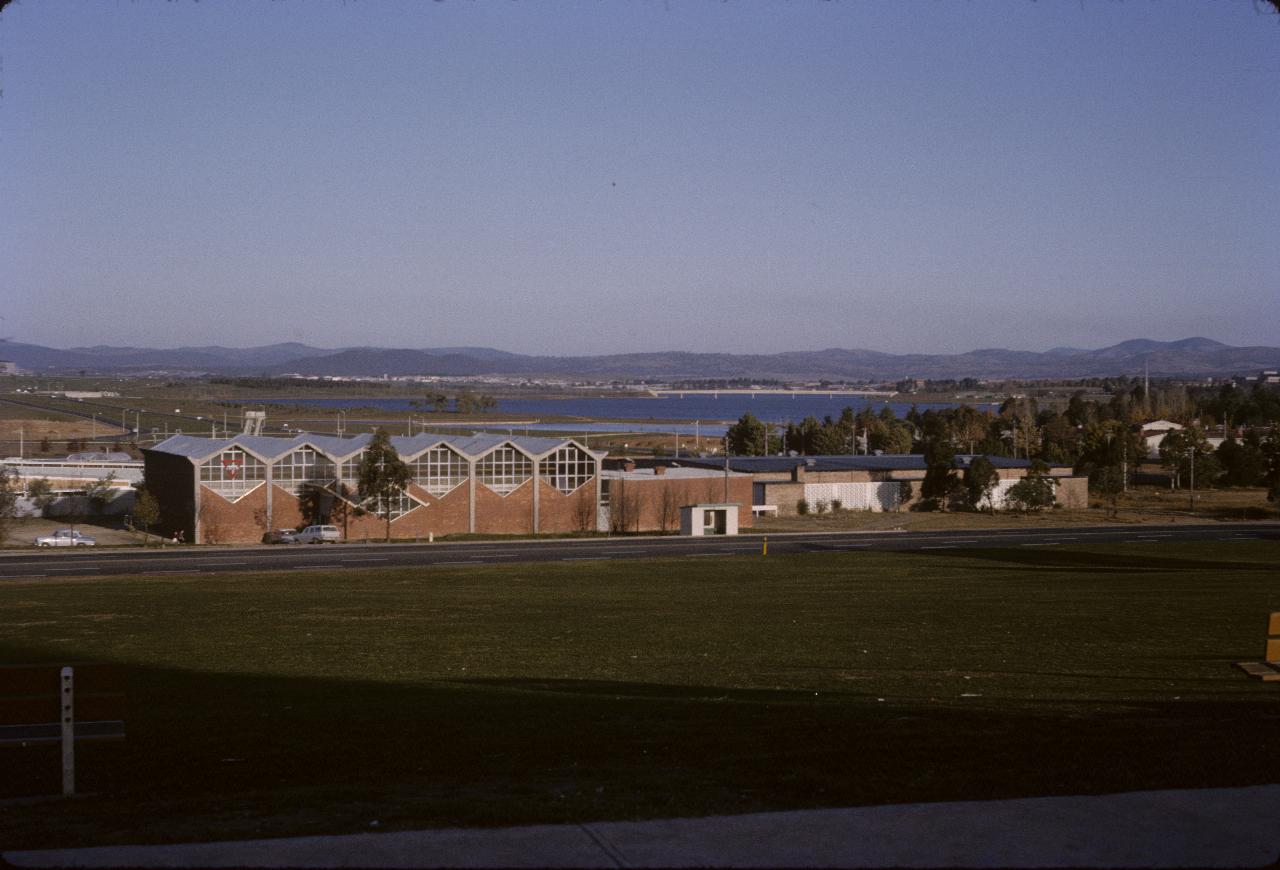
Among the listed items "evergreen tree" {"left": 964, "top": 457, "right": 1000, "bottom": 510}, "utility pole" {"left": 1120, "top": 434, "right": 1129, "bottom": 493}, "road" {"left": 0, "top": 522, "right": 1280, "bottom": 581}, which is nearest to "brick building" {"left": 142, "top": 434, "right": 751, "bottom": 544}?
"road" {"left": 0, "top": 522, "right": 1280, "bottom": 581}

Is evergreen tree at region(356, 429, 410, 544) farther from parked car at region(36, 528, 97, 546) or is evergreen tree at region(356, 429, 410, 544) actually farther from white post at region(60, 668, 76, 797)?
white post at region(60, 668, 76, 797)

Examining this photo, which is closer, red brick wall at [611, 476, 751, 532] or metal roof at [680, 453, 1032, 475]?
red brick wall at [611, 476, 751, 532]

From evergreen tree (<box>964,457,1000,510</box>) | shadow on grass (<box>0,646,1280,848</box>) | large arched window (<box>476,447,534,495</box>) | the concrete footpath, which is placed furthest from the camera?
evergreen tree (<box>964,457,1000,510</box>)

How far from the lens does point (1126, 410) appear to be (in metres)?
162

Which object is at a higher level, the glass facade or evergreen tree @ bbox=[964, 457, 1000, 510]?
the glass facade

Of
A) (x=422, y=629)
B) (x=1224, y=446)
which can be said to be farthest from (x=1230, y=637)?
(x=1224, y=446)

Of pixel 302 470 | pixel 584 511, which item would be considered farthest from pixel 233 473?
pixel 584 511

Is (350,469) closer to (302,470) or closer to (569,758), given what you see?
(302,470)

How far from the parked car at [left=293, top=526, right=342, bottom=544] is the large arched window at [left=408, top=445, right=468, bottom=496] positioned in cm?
592

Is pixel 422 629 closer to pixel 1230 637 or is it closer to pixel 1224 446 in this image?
pixel 1230 637

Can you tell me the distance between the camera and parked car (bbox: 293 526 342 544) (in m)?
58.5

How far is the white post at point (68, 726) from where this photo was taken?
347 inches

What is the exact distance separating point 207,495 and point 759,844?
57.5m

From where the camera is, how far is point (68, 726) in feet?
29.2
